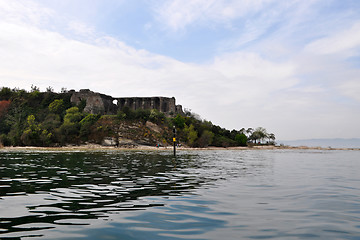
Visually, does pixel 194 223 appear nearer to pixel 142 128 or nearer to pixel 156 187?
pixel 156 187

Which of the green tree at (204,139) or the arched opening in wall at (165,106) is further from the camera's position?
the arched opening in wall at (165,106)

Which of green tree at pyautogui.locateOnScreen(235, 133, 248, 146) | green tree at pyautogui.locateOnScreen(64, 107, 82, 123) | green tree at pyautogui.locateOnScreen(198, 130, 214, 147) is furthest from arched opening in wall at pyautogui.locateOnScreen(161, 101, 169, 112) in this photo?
green tree at pyautogui.locateOnScreen(64, 107, 82, 123)

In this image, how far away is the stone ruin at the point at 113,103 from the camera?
367 feet

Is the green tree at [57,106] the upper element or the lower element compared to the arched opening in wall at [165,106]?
lower

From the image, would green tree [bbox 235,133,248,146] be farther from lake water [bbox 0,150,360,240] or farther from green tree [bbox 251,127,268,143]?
lake water [bbox 0,150,360,240]

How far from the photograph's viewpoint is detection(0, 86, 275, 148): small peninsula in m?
89.1

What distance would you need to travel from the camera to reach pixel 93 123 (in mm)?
95125

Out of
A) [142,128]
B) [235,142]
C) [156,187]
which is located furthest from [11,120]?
[156,187]

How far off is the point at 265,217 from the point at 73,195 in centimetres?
671

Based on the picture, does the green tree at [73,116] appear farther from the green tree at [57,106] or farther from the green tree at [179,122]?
the green tree at [179,122]

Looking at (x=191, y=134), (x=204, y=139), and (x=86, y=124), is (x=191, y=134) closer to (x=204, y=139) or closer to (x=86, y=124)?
(x=204, y=139)

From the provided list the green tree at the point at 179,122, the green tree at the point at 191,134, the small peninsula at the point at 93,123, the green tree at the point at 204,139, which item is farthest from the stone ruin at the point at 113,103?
the green tree at the point at 204,139

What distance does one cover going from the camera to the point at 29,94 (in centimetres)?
11981

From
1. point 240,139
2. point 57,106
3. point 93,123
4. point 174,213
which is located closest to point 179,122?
point 240,139
